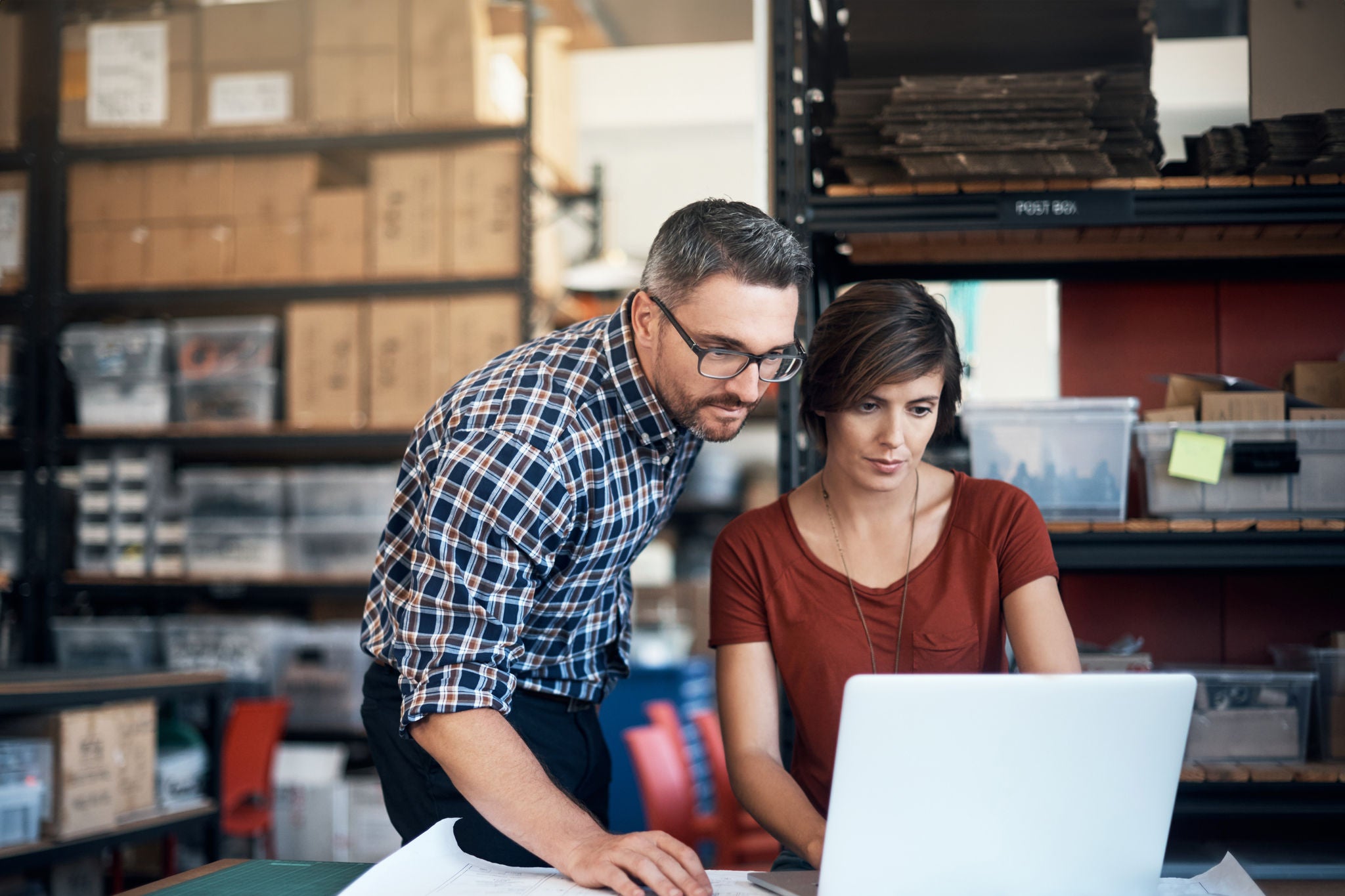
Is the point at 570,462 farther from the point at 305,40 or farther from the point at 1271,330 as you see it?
the point at 305,40

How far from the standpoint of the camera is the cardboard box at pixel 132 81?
11.7 ft

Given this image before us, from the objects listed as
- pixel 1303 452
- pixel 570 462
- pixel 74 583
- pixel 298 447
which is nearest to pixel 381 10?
pixel 298 447

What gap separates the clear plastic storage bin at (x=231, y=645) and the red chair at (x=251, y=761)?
28 cm

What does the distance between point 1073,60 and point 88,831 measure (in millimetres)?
2438

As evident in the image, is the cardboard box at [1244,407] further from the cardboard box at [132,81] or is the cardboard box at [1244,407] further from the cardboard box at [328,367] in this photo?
the cardboard box at [132,81]

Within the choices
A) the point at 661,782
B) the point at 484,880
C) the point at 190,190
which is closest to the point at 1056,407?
the point at 484,880

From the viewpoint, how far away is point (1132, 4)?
161 cm

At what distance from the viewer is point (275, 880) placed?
1.12 meters

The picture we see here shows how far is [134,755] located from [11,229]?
2077mm

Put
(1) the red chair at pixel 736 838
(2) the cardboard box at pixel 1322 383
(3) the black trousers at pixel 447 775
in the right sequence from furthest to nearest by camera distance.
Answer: (1) the red chair at pixel 736 838 → (2) the cardboard box at pixel 1322 383 → (3) the black trousers at pixel 447 775

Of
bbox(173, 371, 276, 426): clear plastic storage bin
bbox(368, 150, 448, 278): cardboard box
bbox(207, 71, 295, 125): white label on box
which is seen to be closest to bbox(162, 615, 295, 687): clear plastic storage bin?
bbox(173, 371, 276, 426): clear plastic storage bin

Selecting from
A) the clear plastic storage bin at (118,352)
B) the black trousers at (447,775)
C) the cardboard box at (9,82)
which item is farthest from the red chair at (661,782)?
the cardboard box at (9,82)

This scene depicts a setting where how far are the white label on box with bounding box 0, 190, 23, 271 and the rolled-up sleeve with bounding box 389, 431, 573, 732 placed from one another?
124 inches

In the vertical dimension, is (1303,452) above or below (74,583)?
above
